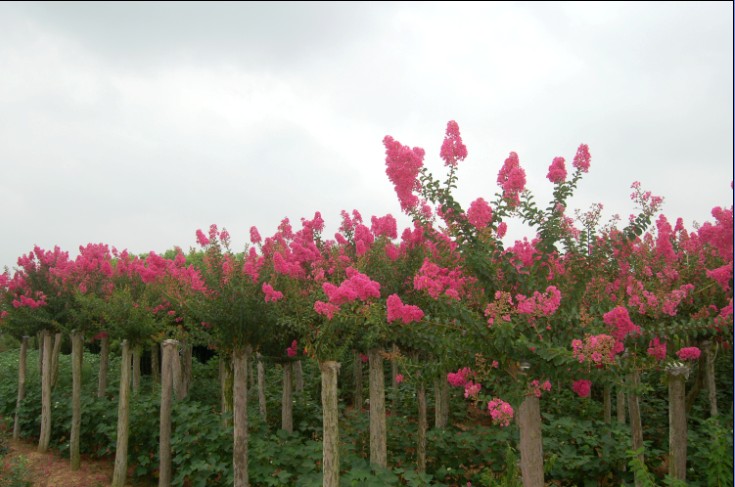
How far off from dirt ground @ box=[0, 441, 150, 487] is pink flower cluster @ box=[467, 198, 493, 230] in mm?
7372

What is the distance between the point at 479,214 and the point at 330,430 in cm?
262

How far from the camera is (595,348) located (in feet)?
12.2

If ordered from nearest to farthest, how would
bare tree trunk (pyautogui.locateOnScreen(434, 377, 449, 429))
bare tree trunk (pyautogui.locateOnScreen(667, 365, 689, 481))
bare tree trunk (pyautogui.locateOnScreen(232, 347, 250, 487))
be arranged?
bare tree trunk (pyautogui.locateOnScreen(667, 365, 689, 481)), bare tree trunk (pyautogui.locateOnScreen(232, 347, 250, 487)), bare tree trunk (pyautogui.locateOnScreen(434, 377, 449, 429))

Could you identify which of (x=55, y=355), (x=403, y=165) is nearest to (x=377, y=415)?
(x=403, y=165)

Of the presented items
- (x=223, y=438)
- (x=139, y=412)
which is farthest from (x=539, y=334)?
(x=139, y=412)

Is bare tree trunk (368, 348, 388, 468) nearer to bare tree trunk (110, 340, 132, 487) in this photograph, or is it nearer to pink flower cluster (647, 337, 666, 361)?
pink flower cluster (647, 337, 666, 361)

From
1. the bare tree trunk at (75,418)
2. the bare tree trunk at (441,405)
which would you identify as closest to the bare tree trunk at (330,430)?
the bare tree trunk at (441,405)

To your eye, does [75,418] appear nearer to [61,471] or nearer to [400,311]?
[61,471]

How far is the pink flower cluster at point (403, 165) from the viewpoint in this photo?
4719 millimetres

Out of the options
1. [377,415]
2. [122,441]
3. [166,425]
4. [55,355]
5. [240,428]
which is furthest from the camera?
[55,355]

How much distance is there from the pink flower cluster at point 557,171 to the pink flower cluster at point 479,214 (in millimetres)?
733

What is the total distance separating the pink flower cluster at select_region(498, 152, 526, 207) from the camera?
456 centimetres

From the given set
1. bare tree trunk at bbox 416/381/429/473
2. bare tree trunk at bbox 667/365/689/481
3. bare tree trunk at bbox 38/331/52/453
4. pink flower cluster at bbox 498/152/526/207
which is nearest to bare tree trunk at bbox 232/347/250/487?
bare tree trunk at bbox 416/381/429/473

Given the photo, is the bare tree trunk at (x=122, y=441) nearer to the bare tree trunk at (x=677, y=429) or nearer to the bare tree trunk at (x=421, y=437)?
the bare tree trunk at (x=421, y=437)
